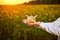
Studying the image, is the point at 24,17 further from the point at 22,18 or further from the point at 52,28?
the point at 52,28

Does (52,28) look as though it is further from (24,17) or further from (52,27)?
(24,17)

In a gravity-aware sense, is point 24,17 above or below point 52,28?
above

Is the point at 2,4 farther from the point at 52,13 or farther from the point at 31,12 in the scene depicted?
the point at 52,13

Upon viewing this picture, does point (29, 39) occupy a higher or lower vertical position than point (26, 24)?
lower

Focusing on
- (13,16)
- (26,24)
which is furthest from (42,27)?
(13,16)

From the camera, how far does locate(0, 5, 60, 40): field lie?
1461 millimetres

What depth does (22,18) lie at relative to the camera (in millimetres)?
1478

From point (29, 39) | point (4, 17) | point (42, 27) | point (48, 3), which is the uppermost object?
point (48, 3)

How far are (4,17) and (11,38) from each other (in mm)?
224

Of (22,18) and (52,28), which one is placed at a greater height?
(22,18)

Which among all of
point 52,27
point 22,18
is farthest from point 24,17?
point 52,27

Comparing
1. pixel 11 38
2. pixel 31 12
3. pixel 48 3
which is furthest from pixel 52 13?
pixel 11 38

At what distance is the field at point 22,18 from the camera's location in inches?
57.5

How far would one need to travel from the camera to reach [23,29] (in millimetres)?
1465
